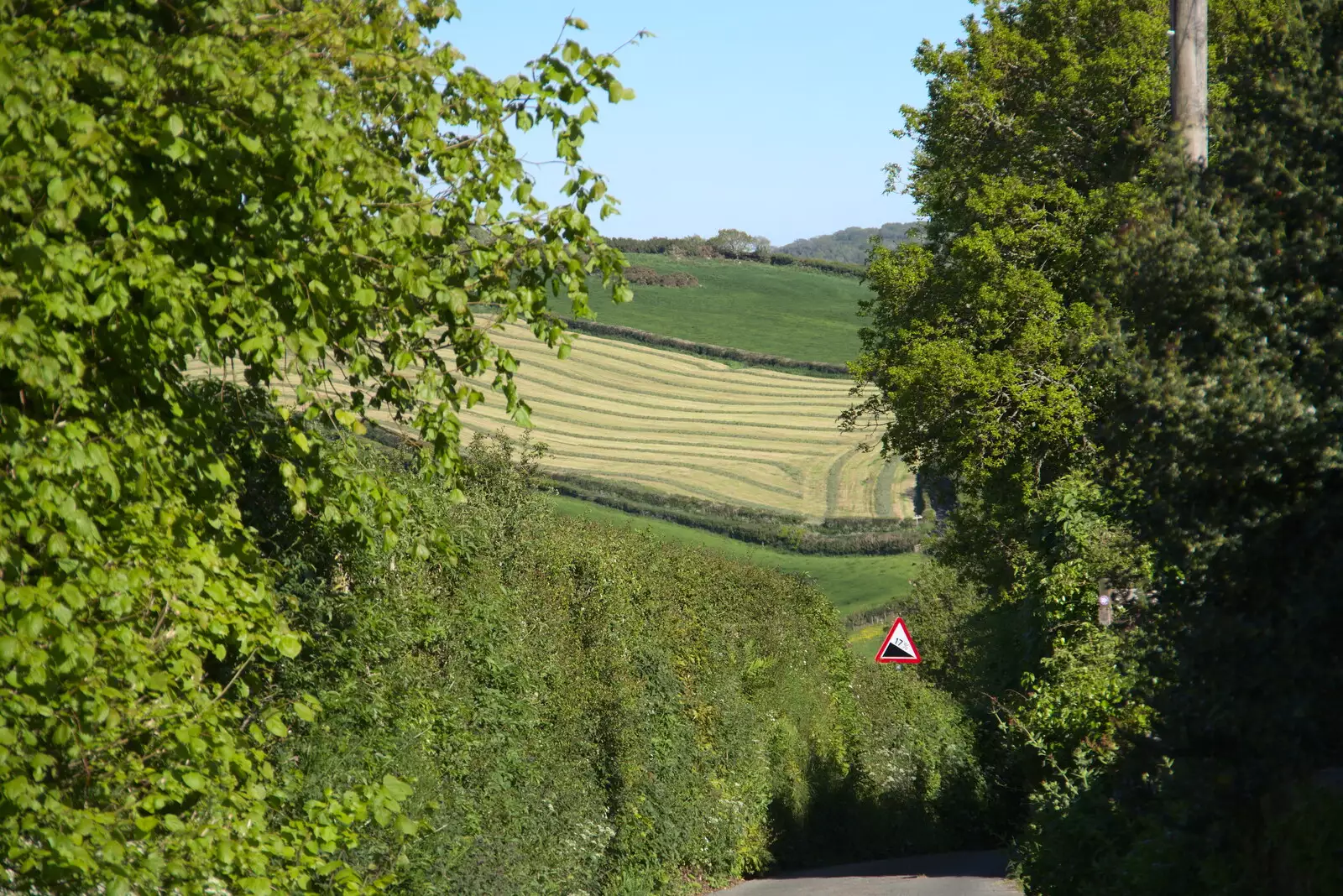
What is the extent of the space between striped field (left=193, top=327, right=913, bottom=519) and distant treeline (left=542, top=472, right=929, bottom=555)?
0.68 meters

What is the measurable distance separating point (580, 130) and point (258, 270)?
227 centimetres

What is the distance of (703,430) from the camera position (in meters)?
58.2

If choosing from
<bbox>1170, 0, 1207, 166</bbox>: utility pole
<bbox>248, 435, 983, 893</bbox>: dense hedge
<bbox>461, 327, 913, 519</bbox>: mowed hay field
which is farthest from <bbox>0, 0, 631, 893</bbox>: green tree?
<bbox>461, 327, 913, 519</bbox>: mowed hay field

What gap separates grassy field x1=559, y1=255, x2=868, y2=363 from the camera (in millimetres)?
67875

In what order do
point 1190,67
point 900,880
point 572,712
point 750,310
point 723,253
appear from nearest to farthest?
point 1190,67 < point 572,712 < point 900,880 < point 750,310 < point 723,253

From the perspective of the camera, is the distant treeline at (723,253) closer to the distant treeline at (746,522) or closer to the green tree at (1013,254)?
the distant treeline at (746,522)

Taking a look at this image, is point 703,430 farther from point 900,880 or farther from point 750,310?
point 900,880

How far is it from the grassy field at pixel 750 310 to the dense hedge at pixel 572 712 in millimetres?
36589

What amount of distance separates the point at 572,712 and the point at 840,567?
3681 centimetres

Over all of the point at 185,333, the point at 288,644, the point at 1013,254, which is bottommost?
the point at 288,644

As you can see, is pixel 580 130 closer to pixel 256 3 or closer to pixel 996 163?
pixel 256 3

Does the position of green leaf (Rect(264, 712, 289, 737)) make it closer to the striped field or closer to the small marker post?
the small marker post

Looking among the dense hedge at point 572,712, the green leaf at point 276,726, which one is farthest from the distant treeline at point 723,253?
the green leaf at point 276,726

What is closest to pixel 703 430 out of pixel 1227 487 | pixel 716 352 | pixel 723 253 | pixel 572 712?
pixel 716 352
